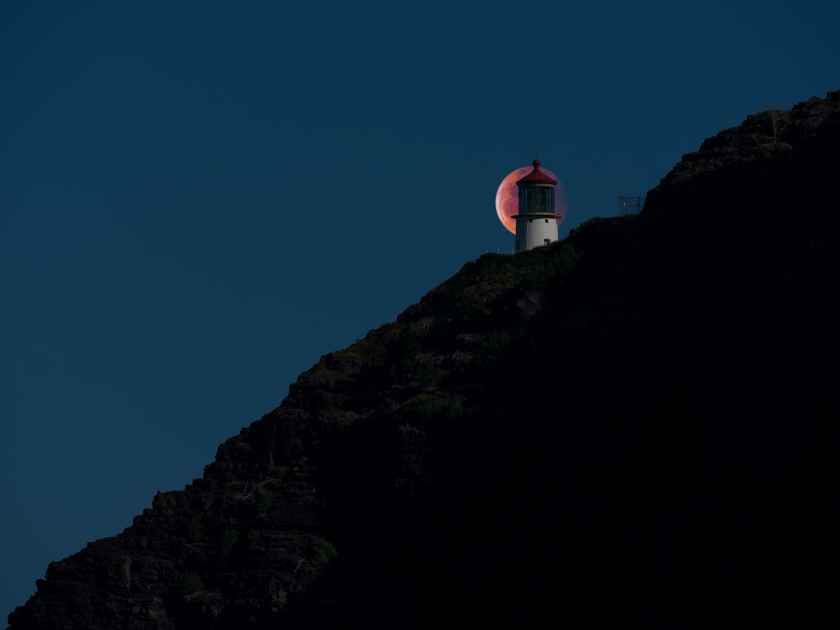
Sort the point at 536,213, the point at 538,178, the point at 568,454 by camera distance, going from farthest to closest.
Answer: the point at 538,178 → the point at 536,213 → the point at 568,454

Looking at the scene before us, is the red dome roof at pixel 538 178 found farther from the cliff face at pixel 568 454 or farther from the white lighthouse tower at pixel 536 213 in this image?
the cliff face at pixel 568 454

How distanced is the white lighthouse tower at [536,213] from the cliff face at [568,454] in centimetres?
493

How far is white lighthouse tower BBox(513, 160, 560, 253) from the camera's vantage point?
169250 mm

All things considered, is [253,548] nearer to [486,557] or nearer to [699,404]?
[486,557]

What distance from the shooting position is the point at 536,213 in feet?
558

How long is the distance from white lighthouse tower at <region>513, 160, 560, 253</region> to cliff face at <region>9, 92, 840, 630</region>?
4927 millimetres

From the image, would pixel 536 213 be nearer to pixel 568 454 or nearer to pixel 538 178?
pixel 538 178

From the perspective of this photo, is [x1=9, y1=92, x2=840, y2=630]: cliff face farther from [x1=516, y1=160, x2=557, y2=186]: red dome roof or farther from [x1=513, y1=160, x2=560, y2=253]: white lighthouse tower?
[x1=516, y1=160, x2=557, y2=186]: red dome roof

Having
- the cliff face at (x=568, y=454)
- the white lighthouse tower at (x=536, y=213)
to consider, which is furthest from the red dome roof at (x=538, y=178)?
the cliff face at (x=568, y=454)

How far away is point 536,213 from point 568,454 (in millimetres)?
29895

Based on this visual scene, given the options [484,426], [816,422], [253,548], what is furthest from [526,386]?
[816,422]

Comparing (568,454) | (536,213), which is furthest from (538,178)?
(568,454)

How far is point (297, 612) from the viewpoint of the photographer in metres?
147

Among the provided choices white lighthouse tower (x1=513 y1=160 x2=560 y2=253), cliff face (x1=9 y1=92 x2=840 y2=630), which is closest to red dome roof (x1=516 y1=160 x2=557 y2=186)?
white lighthouse tower (x1=513 y1=160 x2=560 y2=253)
